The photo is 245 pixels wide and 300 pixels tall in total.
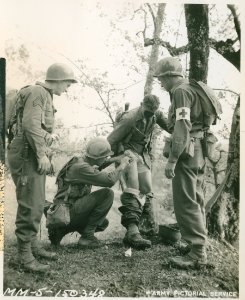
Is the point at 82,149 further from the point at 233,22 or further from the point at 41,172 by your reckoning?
the point at 233,22

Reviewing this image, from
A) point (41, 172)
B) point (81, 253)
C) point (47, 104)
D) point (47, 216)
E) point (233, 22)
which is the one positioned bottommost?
point (81, 253)

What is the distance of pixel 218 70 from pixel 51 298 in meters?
2.73

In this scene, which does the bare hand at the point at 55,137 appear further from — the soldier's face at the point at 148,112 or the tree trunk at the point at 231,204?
the tree trunk at the point at 231,204

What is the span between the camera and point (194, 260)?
5875 millimetres

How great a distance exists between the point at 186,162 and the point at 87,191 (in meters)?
0.99

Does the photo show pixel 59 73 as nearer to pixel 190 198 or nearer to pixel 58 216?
pixel 58 216

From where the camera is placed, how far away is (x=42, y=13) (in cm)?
A: 603

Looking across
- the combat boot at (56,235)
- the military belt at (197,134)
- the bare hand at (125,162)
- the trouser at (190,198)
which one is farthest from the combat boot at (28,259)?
the military belt at (197,134)

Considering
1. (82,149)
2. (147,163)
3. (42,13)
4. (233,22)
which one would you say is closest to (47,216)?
(82,149)

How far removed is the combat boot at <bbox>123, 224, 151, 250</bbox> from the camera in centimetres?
595

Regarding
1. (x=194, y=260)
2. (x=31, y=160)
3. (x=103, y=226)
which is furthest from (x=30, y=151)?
(x=194, y=260)

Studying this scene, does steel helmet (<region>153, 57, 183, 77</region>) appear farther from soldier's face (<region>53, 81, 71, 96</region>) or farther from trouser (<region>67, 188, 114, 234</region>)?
trouser (<region>67, 188, 114, 234</region>)

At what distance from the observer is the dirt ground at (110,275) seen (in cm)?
584

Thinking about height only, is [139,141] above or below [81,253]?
above
